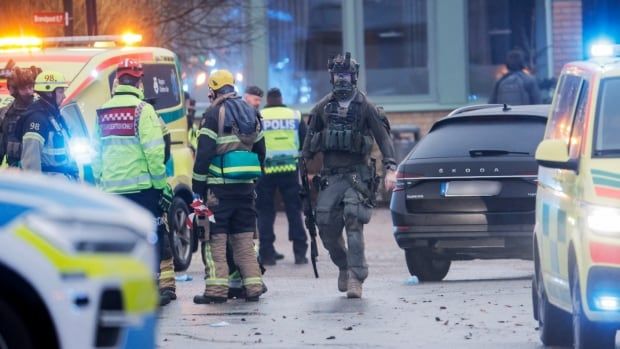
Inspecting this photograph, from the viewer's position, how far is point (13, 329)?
6074 mm

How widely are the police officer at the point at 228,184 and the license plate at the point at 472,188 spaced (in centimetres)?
182

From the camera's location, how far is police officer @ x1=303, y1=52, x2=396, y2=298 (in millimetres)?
12711

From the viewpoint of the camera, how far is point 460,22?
2708 centimetres

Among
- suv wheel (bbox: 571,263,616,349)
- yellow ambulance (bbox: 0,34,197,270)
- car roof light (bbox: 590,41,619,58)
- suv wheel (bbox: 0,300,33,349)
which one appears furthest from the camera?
yellow ambulance (bbox: 0,34,197,270)

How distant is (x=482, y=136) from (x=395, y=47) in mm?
13866

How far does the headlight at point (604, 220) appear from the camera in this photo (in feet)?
27.2

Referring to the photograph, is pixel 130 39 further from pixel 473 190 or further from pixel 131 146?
pixel 131 146

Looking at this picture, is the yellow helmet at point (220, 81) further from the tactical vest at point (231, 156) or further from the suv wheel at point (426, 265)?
the suv wheel at point (426, 265)

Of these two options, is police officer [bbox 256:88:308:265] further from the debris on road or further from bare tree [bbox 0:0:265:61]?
the debris on road

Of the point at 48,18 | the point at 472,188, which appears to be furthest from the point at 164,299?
the point at 48,18

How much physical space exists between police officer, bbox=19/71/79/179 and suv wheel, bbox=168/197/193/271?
2.78 metres

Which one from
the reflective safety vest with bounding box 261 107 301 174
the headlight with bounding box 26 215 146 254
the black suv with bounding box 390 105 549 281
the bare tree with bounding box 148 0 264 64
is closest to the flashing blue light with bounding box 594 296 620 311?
the headlight with bounding box 26 215 146 254

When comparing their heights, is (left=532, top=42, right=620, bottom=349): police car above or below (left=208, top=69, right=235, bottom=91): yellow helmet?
below

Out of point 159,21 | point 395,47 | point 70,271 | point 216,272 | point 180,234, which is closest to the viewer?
point 70,271
